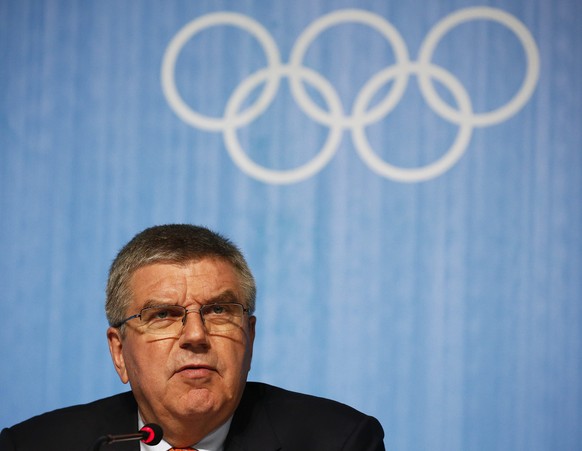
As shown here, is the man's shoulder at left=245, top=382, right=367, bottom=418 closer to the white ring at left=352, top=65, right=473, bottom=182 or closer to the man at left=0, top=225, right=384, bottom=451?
the man at left=0, top=225, right=384, bottom=451

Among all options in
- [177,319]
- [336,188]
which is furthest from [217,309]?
[336,188]

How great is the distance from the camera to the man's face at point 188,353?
1915mm

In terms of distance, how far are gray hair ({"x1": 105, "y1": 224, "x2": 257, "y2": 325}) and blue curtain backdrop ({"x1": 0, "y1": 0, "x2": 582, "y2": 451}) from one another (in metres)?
1.19

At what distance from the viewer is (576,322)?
123 inches

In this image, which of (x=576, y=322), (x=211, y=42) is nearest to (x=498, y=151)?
(x=576, y=322)

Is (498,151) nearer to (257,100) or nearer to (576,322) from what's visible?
(576,322)

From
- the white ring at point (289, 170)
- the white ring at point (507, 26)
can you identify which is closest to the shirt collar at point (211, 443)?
the white ring at point (289, 170)

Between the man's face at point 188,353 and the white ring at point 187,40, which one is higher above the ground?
the white ring at point 187,40

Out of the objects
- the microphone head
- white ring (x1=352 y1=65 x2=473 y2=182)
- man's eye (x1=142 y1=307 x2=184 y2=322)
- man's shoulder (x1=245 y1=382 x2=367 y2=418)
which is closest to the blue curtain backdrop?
white ring (x1=352 y1=65 x2=473 y2=182)

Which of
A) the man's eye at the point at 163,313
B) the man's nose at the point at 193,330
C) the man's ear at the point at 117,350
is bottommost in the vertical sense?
the man's ear at the point at 117,350

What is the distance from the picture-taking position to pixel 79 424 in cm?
220

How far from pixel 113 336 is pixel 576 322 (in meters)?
1.84

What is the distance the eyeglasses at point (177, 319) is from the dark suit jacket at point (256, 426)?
0.29 m

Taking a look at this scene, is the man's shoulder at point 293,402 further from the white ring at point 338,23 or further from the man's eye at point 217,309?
the white ring at point 338,23
